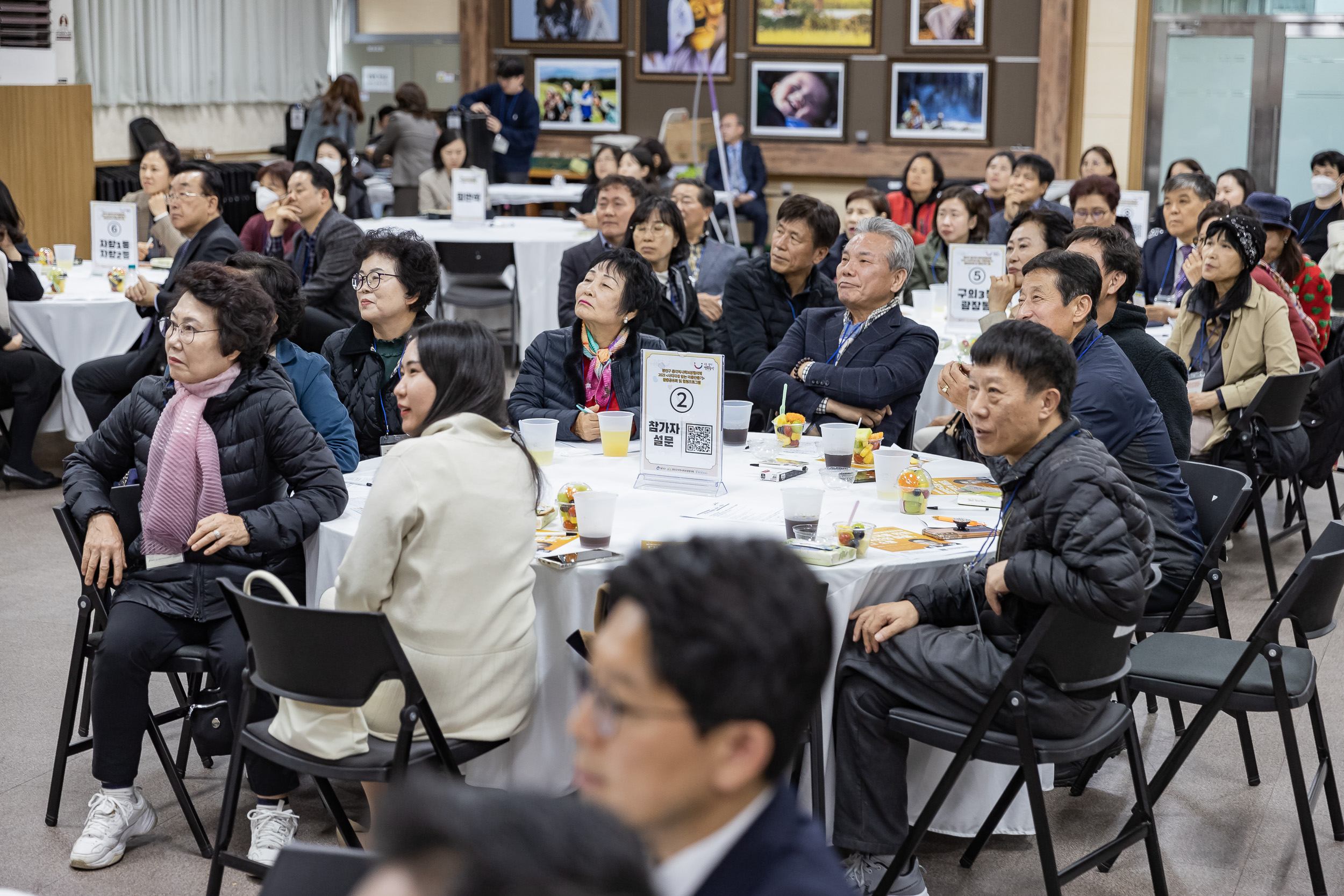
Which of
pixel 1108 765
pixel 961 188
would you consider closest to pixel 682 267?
pixel 961 188

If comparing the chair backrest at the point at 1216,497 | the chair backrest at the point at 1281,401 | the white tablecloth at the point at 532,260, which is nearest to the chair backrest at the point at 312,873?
the chair backrest at the point at 1216,497

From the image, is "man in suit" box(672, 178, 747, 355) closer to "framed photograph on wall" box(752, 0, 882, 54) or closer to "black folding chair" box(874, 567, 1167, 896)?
"black folding chair" box(874, 567, 1167, 896)

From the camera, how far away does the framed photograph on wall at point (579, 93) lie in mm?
12562

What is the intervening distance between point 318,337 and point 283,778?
112 inches

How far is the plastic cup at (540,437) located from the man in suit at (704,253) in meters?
2.55

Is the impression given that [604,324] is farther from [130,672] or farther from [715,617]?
[715,617]

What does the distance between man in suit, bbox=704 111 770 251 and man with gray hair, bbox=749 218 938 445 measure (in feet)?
24.1

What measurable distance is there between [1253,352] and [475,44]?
31.5ft

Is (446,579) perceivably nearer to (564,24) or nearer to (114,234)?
(114,234)

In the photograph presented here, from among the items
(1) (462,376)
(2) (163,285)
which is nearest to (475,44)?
(2) (163,285)

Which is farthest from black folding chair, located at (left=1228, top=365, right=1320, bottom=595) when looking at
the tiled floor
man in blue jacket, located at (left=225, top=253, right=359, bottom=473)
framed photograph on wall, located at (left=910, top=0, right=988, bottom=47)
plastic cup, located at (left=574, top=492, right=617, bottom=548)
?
framed photograph on wall, located at (left=910, top=0, right=988, bottom=47)

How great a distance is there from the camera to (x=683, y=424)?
3.17m

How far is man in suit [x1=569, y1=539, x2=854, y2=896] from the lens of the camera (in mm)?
1095

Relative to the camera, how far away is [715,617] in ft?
3.59
